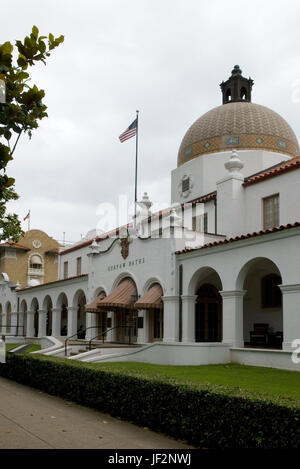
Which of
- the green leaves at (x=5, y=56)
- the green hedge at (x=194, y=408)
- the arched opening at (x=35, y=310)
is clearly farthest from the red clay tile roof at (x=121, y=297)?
the green leaves at (x=5, y=56)

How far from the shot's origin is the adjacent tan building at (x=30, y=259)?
52.2 metres

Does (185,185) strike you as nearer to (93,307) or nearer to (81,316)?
(93,307)

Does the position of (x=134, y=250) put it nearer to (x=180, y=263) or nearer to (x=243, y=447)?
(x=180, y=263)

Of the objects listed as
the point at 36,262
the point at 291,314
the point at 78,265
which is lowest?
the point at 291,314

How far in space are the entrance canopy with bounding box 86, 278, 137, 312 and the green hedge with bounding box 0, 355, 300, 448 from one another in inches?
422

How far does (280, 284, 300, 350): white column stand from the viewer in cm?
1603

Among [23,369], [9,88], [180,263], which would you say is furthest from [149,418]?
[180,263]

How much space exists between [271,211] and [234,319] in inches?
244

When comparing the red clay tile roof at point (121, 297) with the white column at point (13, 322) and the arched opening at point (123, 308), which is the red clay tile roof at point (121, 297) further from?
the white column at point (13, 322)

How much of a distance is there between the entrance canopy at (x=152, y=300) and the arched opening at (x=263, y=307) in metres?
3.68

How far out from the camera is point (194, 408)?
8727mm

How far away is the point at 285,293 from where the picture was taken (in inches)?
651

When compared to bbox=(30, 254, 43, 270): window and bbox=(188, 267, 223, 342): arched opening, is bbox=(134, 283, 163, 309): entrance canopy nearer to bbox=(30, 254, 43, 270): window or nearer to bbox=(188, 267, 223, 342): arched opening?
bbox=(188, 267, 223, 342): arched opening

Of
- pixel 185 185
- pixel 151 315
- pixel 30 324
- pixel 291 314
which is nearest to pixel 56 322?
pixel 30 324
